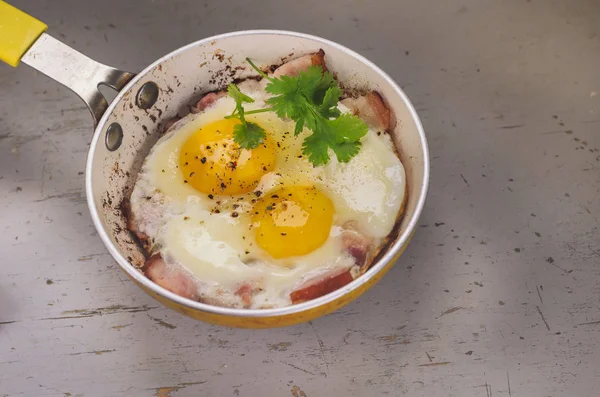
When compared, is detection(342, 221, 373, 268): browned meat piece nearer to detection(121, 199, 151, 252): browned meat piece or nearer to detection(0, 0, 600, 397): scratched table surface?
detection(0, 0, 600, 397): scratched table surface

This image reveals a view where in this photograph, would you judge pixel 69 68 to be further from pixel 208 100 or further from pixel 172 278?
pixel 172 278

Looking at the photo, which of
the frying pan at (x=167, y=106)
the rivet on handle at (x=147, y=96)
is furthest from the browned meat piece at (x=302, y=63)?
the rivet on handle at (x=147, y=96)

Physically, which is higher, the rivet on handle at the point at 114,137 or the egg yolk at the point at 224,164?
the rivet on handle at the point at 114,137

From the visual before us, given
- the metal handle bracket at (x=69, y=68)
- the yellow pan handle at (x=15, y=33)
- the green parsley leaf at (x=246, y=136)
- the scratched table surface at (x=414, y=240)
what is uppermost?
the yellow pan handle at (x=15, y=33)

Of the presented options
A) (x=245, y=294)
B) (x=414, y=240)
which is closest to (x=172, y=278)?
(x=245, y=294)

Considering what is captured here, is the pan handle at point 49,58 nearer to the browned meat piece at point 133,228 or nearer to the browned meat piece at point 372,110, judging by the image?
the browned meat piece at point 133,228

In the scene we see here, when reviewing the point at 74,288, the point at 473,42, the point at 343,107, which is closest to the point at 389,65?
the point at 473,42
